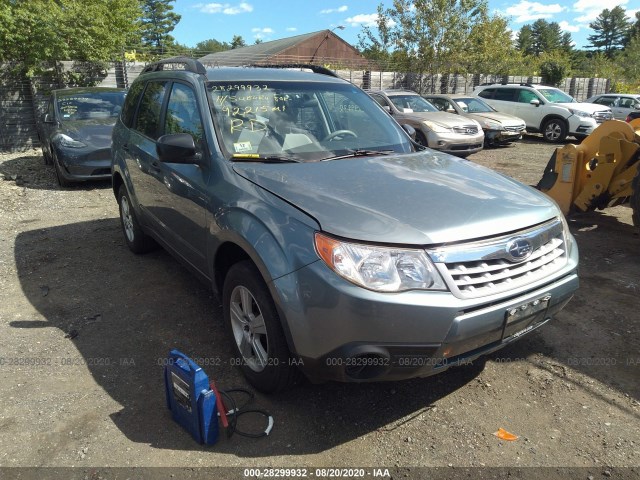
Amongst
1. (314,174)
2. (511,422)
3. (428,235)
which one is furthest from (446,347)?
(314,174)

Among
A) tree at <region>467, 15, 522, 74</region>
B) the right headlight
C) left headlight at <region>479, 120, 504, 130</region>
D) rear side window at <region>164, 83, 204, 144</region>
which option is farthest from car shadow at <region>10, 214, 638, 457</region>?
tree at <region>467, 15, 522, 74</region>

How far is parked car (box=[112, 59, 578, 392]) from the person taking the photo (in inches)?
90.0

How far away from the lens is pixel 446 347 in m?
2.32

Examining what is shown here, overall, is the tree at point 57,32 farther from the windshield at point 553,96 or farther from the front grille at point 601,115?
the front grille at point 601,115

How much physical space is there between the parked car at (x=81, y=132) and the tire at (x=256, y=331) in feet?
21.0

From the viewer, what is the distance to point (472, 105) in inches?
610

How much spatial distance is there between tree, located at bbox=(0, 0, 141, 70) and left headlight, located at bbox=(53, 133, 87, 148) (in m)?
5.66

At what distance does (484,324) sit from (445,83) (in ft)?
75.6

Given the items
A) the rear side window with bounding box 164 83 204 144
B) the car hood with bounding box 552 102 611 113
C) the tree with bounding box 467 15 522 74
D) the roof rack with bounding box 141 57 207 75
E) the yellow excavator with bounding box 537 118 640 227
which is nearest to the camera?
the rear side window with bounding box 164 83 204 144

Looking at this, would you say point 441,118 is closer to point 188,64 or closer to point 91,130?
point 91,130

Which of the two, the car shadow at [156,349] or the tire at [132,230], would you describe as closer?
the car shadow at [156,349]

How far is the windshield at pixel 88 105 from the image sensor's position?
30.1 ft

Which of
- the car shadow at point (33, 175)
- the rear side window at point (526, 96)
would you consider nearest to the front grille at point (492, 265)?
the car shadow at point (33, 175)

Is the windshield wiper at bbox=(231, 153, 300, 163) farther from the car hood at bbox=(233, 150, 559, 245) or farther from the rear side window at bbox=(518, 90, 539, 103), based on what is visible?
the rear side window at bbox=(518, 90, 539, 103)
